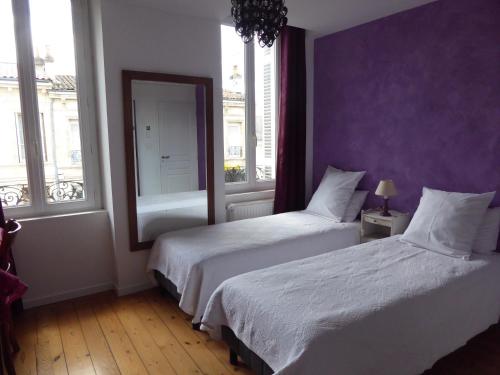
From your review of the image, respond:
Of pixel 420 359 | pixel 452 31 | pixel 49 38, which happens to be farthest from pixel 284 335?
pixel 49 38

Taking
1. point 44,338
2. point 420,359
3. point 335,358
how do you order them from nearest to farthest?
point 335,358, point 420,359, point 44,338

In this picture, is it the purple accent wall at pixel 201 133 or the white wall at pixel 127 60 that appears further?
the purple accent wall at pixel 201 133

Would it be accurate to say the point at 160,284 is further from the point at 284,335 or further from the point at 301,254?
the point at 284,335

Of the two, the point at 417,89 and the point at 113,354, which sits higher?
the point at 417,89

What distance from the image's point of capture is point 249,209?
3.78 m

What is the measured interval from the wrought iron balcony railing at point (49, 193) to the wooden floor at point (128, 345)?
0.84m

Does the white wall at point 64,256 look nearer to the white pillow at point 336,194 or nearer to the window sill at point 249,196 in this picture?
the window sill at point 249,196

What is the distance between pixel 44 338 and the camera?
2.45m

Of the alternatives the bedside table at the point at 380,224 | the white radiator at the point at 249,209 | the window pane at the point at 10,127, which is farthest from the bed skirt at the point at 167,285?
the bedside table at the point at 380,224

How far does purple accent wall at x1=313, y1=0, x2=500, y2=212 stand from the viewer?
263cm

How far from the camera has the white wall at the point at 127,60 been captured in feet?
9.29

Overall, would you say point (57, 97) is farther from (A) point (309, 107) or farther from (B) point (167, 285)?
(A) point (309, 107)

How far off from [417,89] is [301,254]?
1639mm

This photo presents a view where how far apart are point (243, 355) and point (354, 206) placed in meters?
1.96
